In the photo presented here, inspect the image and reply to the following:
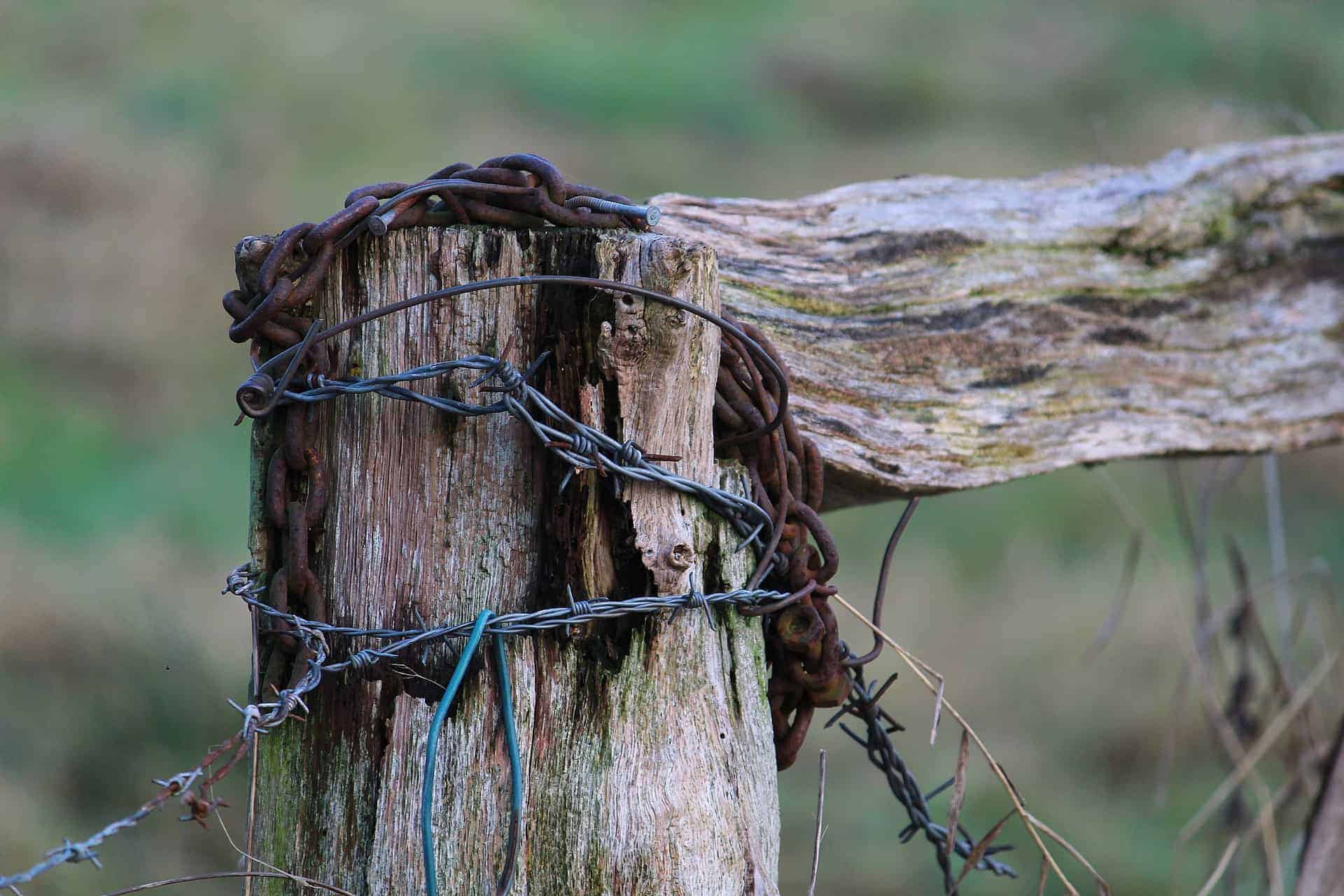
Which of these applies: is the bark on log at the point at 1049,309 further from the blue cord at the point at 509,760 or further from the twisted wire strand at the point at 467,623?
the blue cord at the point at 509,760

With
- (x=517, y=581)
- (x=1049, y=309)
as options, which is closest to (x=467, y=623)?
(x=517, y=581)

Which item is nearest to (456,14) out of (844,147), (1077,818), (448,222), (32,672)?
(844,147)

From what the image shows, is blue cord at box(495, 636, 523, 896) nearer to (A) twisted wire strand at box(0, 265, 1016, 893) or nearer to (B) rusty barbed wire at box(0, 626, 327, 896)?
(A) twisted wire strand at box(0, 265, 1016, 893)

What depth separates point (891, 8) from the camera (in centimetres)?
1653

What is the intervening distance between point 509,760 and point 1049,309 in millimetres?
1328

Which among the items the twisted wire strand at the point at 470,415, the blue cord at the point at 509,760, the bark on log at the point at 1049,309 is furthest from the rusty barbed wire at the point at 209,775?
the bark on log at the point at 1049,309

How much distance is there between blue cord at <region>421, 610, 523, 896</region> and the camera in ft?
3.77

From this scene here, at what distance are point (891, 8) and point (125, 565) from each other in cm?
1407

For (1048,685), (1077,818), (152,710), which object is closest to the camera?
(152,710)

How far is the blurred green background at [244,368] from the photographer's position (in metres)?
5.71

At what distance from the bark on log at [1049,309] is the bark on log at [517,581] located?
1.47 feet

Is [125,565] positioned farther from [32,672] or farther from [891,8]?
[891,8]

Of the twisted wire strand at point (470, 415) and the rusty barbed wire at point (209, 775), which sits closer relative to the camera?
the rusty barbed wire at point (209, 775)

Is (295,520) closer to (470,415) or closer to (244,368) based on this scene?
(470,415)
